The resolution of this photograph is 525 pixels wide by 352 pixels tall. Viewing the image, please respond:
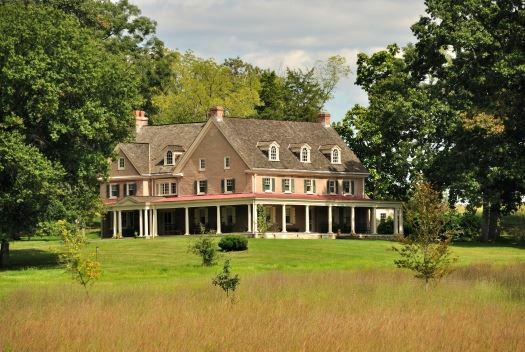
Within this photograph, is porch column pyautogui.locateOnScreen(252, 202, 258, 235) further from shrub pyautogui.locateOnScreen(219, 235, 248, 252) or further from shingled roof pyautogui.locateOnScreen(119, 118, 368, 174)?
shrub pyautogui.locateOnScreen(219, 235, 248, 252)

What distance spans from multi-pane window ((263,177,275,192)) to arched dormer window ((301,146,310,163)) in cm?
378

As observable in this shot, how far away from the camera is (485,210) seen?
77.9 m

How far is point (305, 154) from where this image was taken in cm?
8600

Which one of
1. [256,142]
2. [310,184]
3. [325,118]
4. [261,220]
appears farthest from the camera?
[325,118]

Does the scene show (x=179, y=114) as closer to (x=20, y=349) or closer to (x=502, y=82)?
(x=502, y=82)

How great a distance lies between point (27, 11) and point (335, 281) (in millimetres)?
25739

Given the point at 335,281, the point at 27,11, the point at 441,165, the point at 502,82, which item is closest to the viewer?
the point at 335,281

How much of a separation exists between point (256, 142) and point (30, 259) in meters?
30.0

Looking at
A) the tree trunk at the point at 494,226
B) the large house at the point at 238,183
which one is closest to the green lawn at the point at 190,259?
the tree trunk at the point at 494,226

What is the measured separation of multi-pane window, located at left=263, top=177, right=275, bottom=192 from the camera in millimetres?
82938

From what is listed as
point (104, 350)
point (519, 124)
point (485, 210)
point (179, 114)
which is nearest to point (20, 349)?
point (104, 350)

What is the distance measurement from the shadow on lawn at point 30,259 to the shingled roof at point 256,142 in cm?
2338

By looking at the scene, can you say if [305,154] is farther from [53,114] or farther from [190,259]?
[53,114]

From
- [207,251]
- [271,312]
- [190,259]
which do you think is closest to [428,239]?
[271,312]
